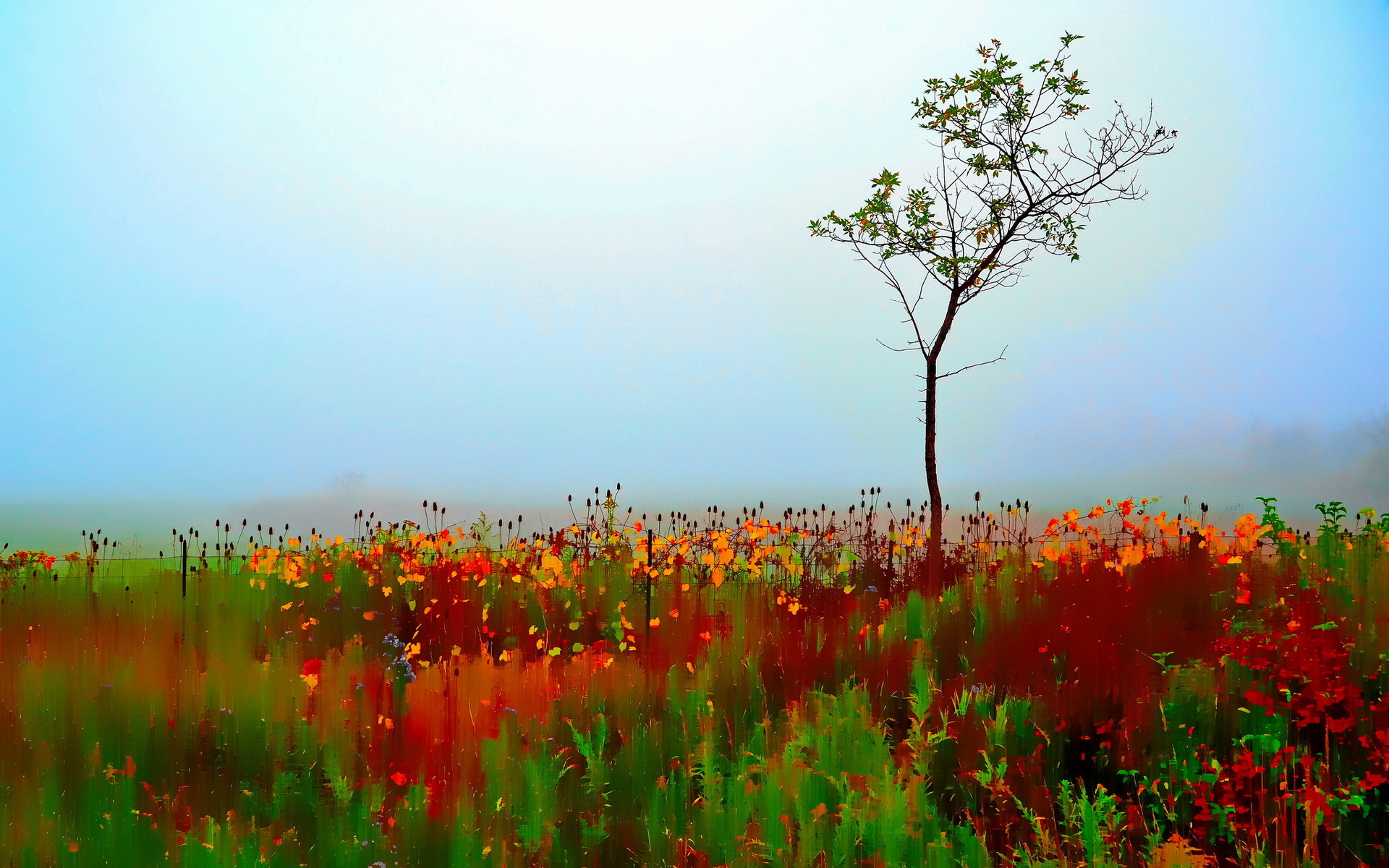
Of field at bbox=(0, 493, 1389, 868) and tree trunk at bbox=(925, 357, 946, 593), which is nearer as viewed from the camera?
field at bbox=(0, 493, 1389, 868)

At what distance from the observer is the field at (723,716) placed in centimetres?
429

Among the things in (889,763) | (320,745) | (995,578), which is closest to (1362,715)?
(889,763)

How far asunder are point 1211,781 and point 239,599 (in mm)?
8653

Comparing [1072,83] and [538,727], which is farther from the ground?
[1072,83]

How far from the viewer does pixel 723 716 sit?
225 inches

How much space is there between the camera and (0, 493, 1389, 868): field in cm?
429

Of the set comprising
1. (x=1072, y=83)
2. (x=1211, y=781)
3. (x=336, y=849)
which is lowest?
(x=336, y=849)

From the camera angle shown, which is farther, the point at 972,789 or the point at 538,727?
the point at 538,727

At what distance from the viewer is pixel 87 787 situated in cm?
502

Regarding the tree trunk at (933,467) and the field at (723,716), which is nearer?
the field at (723,716)

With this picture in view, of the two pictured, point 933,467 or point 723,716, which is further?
point 933,467

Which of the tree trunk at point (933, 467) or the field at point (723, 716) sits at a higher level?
the tree trunk at point (933, 467)

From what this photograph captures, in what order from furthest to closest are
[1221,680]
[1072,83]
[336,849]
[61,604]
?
[61,604] → [1072,83] → [1221,680] → [336,849]

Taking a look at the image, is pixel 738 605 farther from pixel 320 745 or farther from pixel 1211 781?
pixel 1211 781
